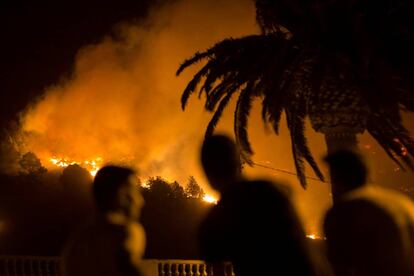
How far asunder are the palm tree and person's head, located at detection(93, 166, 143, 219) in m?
5.62

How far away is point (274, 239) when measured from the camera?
2.77 meters

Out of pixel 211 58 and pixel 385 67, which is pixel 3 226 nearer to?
pixel 211 58

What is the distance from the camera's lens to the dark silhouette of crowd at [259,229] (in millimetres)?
2785

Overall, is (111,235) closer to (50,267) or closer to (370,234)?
(370,234)

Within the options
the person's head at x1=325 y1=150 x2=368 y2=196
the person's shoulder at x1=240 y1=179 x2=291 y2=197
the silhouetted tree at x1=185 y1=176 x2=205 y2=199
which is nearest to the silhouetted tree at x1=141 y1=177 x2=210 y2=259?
the silhouetted tree at x1=185 y1=176 x2=205 y2=199

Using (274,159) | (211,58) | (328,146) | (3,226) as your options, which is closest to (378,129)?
(328,146)

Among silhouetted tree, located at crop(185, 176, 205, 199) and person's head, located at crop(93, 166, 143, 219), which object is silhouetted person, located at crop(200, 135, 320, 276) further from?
silhouetted tree, located at crop(185, 176, 205, 199)

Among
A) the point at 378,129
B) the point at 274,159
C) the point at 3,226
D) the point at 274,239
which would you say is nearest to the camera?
the point at 274,239

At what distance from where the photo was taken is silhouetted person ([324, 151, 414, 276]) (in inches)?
137

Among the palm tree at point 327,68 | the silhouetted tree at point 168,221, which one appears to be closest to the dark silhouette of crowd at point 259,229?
the palm tree at point 327,68

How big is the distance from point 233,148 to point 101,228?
106cm

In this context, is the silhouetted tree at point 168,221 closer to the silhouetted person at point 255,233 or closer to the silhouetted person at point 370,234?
the silhouetted person at point 370,234

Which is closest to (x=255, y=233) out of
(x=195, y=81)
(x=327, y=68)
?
(x=327, y=68)

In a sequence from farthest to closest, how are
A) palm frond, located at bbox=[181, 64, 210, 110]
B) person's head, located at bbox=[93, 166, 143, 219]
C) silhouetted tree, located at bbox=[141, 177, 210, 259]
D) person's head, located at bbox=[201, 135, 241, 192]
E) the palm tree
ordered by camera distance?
silhouetted tree, located at bbox=[141, 177, 210, 259]
palm frond, located at bbox=[181, 64, 210, 110]
the palm tree
person's head, located at bbox=[93, 166, 143, 219]
person's head, located at bbox=[201, 135, 241, 192]
